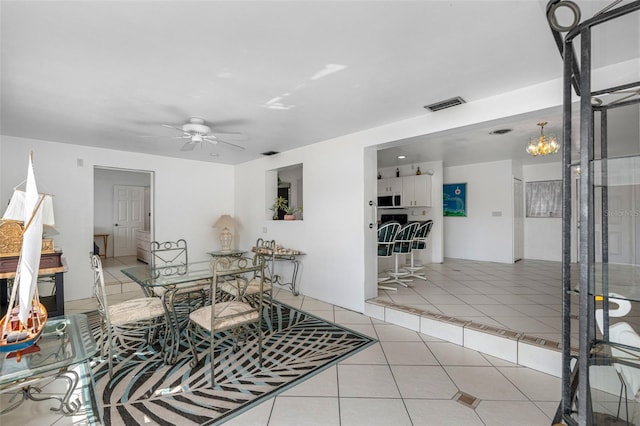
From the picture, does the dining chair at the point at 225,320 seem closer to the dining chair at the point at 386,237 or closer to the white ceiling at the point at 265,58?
the white ceiling at the point at 265,58

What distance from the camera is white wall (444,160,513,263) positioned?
5.95 metres

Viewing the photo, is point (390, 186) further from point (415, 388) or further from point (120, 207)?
point (120, 207)

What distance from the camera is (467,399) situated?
1.87m

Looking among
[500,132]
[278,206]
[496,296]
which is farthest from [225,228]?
[500,132]

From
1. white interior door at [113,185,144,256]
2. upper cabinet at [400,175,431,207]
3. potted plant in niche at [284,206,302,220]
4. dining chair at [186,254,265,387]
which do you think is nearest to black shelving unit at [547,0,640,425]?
dining chair at [186,254,265,387]

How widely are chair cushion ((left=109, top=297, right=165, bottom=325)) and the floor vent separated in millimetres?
2363

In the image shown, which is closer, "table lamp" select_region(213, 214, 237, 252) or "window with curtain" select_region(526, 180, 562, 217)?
"table lamp" select_region(213, 214, 237, 252)

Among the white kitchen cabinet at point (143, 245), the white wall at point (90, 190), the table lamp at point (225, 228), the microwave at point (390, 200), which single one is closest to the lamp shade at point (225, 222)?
the table lamp at point (225, 228)

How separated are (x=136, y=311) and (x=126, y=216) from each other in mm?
6187

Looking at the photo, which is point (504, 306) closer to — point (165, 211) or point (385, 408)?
point (385, 408)

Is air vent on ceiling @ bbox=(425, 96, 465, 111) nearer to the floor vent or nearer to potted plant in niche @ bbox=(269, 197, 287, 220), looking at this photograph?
the floor vent

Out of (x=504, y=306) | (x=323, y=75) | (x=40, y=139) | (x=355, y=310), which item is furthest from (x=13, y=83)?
(x=504, y=306)

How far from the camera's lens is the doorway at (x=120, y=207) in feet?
22.8

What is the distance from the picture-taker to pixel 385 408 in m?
1.79
